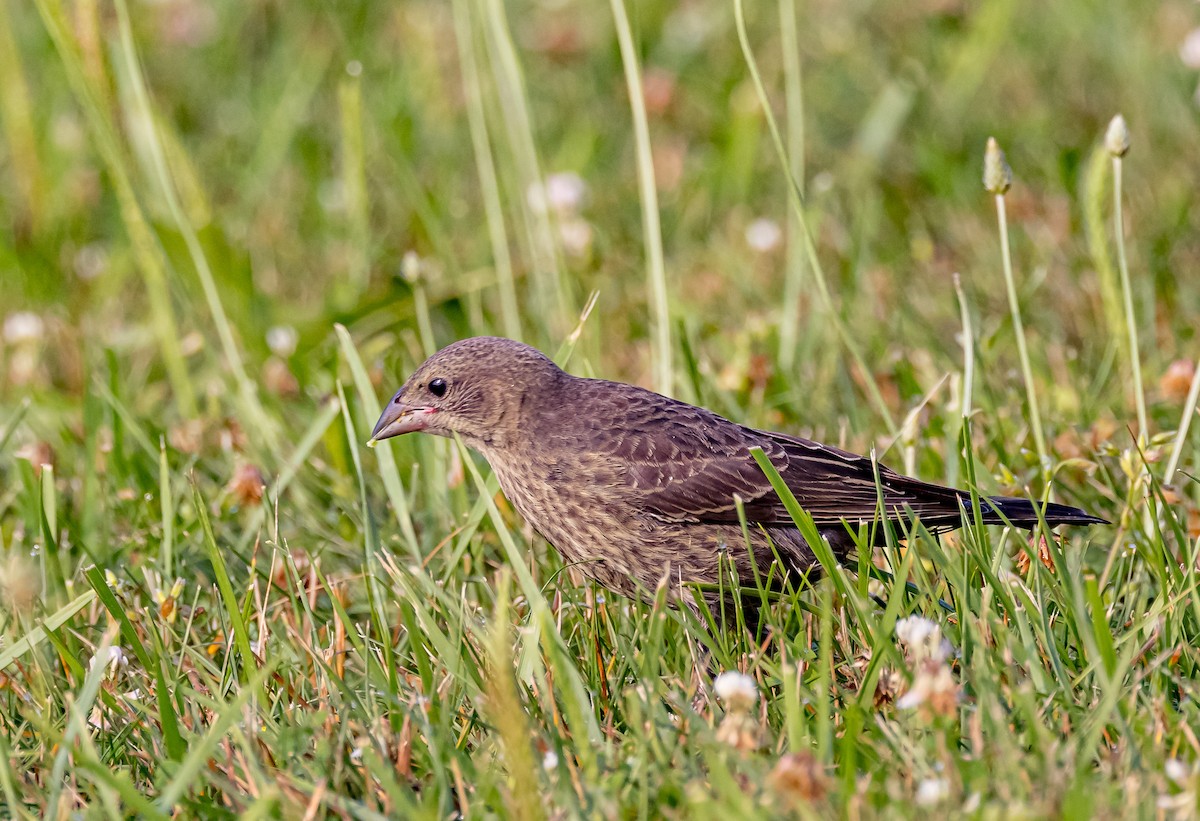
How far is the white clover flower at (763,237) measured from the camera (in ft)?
20.3

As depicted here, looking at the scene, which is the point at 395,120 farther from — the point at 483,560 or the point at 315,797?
the point at 315,797

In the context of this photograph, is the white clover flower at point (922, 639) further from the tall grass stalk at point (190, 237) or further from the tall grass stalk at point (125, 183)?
the tall grass stalk at point (125, 183)

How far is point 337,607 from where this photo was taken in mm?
3156

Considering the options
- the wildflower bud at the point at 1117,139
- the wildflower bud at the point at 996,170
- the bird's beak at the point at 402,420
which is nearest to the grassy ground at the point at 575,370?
the bird's beak at the point at 402,420

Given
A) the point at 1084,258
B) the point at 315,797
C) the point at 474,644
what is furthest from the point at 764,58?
the point at 315,797

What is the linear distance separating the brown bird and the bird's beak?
0.02 metres

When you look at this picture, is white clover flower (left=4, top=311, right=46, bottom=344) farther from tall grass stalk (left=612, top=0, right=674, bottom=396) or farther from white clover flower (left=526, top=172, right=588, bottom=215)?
tall grass stalk (left=612, top=0, right=674, bottom=396)

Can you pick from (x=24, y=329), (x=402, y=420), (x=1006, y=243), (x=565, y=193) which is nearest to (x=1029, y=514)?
(x=1006, y=243)

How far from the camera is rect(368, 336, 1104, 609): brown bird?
3639 millimetres

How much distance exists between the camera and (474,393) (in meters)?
3.95

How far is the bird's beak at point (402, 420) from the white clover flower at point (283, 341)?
161 centimetres

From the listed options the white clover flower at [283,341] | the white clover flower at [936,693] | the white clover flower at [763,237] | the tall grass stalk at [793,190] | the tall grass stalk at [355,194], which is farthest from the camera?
the white clover flower at [763,237]

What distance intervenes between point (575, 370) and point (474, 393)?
869mm

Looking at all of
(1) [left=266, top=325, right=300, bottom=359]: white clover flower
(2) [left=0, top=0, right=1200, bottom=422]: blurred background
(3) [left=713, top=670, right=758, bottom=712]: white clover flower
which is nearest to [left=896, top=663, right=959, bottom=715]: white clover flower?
(3) [left=713, top=670, right=758, bottom=712]: white clover flower
